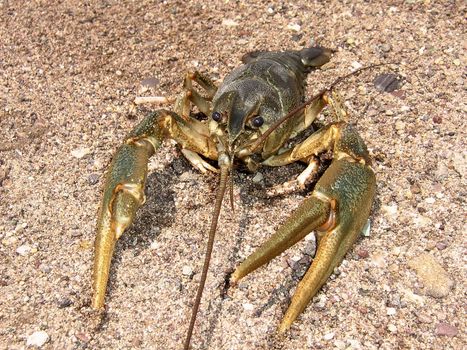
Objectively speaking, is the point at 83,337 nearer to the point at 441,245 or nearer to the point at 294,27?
the point at 441,245

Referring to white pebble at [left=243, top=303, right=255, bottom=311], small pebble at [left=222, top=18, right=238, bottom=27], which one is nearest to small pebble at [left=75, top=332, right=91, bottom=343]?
white pebble at [left=243, top=303, right=255, bottom=311]

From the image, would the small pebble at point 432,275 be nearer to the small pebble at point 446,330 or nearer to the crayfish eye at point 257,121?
the small pebble at point 446,330

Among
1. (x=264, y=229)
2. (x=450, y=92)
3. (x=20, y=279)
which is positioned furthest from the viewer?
(x=450, y=92)

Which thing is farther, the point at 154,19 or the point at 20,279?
the point at 154,19

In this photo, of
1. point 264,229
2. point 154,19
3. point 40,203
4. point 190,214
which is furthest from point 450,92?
point 40,203

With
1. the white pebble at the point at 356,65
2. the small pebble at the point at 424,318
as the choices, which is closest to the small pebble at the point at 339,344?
the small pebble at the point at 424,318

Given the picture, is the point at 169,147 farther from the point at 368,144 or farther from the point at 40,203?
the point at 368,144

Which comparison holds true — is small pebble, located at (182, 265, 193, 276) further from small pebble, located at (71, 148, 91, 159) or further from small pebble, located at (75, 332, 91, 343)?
small pebble, located at (71, 148, 91, 159)

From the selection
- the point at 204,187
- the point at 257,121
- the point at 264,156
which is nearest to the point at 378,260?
the point at 264,156
